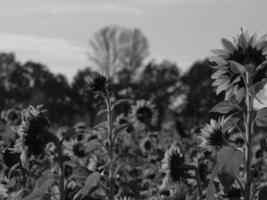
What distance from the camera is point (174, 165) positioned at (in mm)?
5234

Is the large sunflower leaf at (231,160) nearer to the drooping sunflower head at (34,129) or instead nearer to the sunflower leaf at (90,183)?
the sunflower leaf at (90,183)

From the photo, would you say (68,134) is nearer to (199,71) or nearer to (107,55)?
(107,55)

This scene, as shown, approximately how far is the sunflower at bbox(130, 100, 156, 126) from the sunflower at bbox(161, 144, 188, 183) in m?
Result: 6.74

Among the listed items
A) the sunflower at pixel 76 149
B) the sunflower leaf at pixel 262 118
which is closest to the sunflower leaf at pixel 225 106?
the sunflower leaf at pixel 262 118

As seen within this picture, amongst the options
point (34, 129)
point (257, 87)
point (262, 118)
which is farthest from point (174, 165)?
point (257, 87)

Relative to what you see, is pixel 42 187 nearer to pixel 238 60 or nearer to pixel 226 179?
pixel 226 179

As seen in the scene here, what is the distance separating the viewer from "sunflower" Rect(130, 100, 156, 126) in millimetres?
12242

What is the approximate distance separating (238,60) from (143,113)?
8342 millimetres

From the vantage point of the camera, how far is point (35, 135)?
14.7 ft

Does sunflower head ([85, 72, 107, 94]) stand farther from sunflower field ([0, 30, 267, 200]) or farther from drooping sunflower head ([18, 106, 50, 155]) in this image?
drooping sunflower head ([18, 106, 50, 155])

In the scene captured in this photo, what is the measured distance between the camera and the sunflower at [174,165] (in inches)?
206

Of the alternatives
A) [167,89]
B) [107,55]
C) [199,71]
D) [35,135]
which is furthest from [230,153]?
[167,89]

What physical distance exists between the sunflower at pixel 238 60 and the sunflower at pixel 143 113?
26.6ft

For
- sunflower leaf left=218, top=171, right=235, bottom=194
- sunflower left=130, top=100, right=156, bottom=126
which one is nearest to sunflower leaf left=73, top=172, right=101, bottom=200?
Result: sunflower leaf left=218, top=171, right=235, bottom=194
